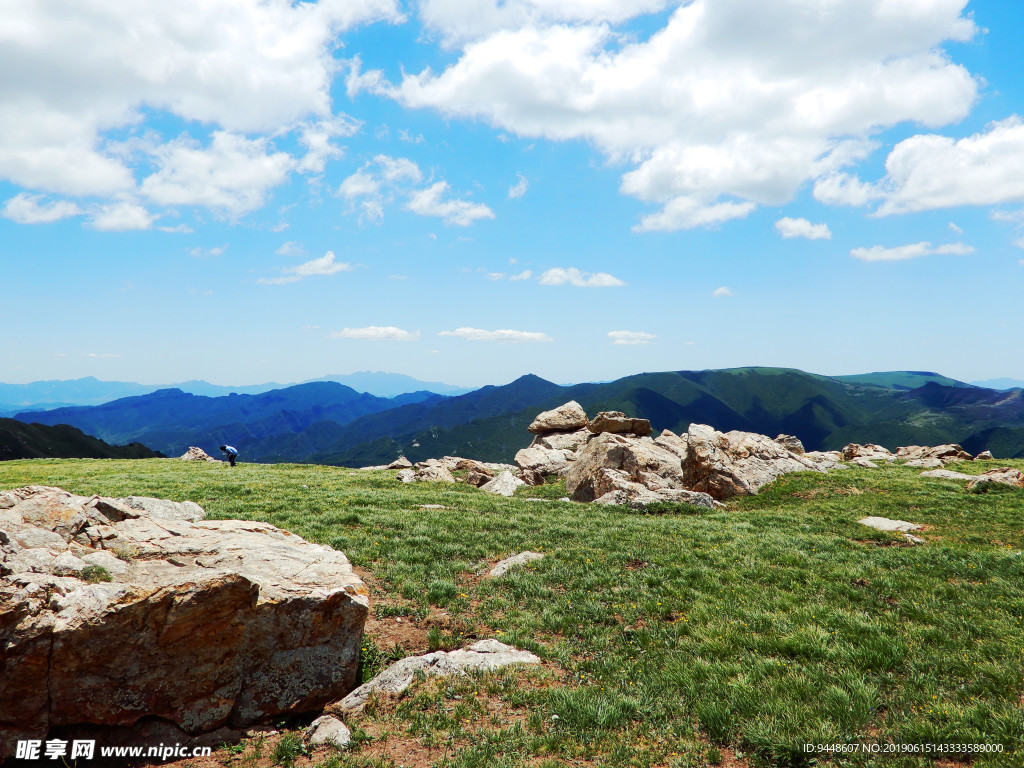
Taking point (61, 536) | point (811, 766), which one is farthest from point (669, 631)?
point (61, 536)

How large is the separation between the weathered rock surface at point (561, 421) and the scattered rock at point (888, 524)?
38.4 m

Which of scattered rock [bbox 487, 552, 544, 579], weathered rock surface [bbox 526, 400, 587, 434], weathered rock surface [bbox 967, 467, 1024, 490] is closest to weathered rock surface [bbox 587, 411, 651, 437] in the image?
weathered rock surface [bbox 526, 400, 587, 434]

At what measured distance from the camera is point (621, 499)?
101ft

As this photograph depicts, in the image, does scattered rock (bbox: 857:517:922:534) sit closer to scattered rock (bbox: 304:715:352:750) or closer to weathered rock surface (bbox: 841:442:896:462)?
scattered rock (bbox: 304:715:352:750)

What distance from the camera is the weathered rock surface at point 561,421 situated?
62562mm

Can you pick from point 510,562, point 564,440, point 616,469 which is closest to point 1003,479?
point 616,469

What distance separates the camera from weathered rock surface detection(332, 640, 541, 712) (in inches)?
424

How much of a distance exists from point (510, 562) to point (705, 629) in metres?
7.33

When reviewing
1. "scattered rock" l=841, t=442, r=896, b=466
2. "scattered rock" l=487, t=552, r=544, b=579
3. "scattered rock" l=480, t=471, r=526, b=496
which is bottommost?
"scattered rock" l=841, t=442, r=896, b=466

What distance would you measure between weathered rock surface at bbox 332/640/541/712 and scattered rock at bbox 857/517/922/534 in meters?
21.3

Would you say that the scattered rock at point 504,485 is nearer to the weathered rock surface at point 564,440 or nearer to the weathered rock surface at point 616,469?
the weathered rock surface at point 616,469

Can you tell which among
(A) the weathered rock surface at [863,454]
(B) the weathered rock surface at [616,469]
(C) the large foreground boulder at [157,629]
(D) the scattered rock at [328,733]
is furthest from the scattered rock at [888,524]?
(A) the weathered rock surface at [863,454]

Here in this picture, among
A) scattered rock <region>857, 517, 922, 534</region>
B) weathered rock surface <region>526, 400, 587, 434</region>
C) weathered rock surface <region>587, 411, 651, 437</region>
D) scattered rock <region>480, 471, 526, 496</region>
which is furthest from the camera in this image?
weathered rock surface <region>526, 400, 587, 434</region>

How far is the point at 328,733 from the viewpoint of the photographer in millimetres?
9570
